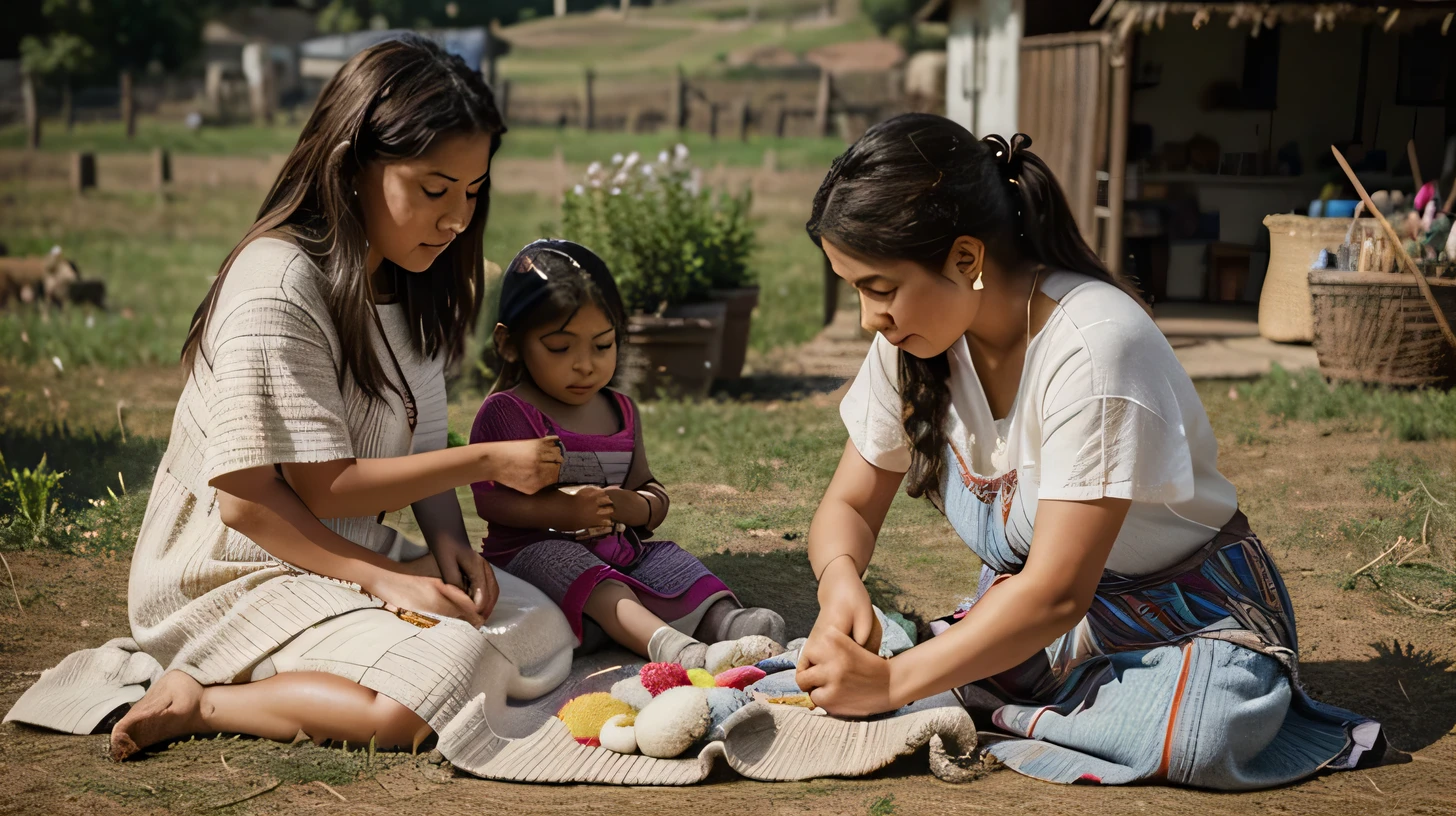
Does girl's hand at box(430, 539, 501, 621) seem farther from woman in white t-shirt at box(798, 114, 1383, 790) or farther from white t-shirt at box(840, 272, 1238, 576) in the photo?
white t-shirt at box(840, 272, 1238, 576)

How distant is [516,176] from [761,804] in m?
18.9

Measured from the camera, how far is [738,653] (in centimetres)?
284

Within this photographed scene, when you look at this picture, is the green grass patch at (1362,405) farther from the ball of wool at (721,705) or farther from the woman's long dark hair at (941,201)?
the ball of wool at (721,705)

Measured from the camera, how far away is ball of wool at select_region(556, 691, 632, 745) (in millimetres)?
2533

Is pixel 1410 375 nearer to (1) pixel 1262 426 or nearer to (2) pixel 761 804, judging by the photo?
(1) pixel 1262 426

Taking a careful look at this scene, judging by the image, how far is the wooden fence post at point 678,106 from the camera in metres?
26.6

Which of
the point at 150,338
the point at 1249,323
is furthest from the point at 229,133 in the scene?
the point at 1249,323

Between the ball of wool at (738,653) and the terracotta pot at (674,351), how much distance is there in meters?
3.16

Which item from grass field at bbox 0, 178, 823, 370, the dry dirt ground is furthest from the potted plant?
the dry dirt ground

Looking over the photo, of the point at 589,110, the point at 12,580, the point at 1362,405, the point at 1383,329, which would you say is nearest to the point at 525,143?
the point at 589,110

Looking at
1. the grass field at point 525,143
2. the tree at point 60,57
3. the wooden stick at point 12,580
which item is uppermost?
the tree at point 60,57

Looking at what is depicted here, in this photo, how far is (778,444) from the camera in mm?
5152

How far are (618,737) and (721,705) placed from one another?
8.2 inches

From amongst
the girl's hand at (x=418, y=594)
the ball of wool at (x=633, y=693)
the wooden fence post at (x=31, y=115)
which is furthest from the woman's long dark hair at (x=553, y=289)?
the wooden fence post at (x=31, y=115)
